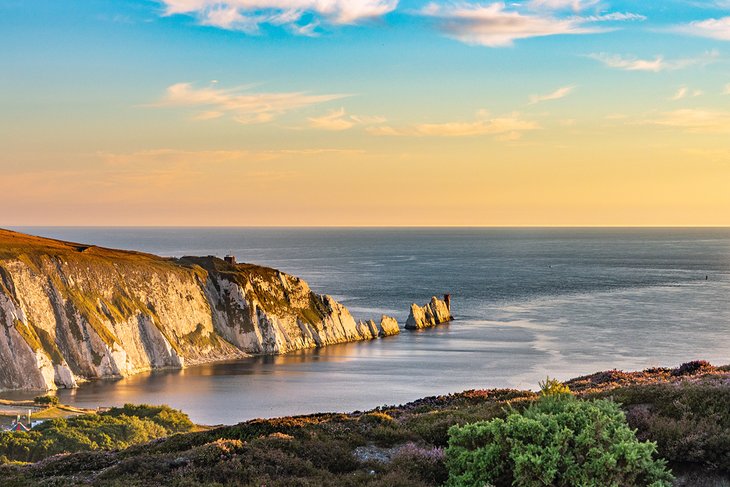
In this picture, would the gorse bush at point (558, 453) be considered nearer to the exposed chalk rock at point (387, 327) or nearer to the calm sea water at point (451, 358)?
the calm sea water at point (451, 358)

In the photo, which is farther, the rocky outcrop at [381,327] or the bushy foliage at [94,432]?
the rocky outcrop at [381,327]

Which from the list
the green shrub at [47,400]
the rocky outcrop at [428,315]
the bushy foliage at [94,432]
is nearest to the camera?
the bushy foliage at [94,432]

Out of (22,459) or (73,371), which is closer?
(22,459)

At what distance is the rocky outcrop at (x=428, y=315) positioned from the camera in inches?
5743

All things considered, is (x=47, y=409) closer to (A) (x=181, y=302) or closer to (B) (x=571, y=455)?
(A) (x=181, y=302)

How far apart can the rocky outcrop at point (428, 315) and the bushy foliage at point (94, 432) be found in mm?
86247

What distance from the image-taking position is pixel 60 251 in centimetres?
10669

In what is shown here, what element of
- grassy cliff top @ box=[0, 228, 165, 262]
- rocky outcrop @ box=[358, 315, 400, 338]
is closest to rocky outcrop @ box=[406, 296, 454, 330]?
rocky outcrop @ box=[358, 315, 400, 338]

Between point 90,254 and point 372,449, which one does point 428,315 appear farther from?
point 372,449

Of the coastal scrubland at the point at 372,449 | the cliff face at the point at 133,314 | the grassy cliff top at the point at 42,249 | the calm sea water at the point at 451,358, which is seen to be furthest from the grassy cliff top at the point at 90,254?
the coastal scrubland at the point at 372,449

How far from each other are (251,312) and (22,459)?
74.9 metres

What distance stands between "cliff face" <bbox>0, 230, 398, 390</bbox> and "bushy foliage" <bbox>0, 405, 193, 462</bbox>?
3011 cm

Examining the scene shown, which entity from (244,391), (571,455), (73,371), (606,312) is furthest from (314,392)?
(606,312)

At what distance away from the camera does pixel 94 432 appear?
53.1 m
